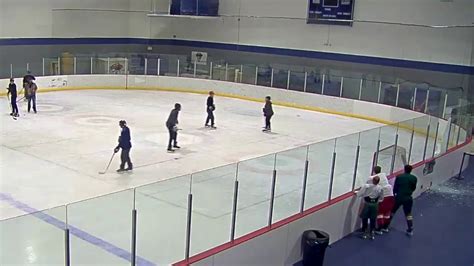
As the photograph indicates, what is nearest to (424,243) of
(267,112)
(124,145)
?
(124,145)

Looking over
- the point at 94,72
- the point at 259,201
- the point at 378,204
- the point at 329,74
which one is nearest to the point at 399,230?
the point at 378,204

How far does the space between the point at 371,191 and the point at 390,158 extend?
1.78m

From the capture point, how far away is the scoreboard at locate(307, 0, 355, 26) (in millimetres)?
23595

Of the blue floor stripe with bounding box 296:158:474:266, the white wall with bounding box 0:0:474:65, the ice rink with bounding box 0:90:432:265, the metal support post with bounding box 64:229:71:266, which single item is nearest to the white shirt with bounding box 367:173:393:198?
the ice rink with bounding box 0:90:432:265

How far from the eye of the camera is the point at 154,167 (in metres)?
12.1

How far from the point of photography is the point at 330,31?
24.3m

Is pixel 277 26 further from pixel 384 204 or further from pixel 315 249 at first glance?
pixel 315 249

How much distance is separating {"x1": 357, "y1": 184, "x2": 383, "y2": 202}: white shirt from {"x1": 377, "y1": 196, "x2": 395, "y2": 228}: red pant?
19 cm

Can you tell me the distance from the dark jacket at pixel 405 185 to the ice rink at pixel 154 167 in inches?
22.0

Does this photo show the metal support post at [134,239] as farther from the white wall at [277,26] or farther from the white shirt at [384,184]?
the white wall at [277,26]

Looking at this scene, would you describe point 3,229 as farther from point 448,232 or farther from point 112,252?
point 448,232

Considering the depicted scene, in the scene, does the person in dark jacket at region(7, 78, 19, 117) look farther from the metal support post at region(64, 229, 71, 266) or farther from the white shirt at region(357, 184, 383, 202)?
the metal support post at region(64, 229, 71, 266)

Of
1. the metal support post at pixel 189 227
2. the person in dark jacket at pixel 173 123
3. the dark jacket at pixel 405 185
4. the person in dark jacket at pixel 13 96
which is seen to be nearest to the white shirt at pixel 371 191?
the dark jacket at pixel 405 185

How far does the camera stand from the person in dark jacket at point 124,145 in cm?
1138
